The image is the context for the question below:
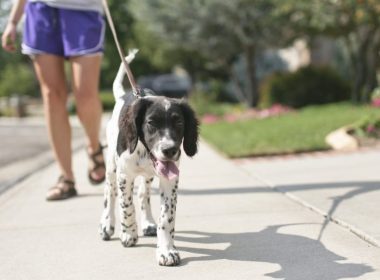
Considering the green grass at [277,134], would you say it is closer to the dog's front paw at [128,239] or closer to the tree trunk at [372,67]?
the tree trunk at [372,67]

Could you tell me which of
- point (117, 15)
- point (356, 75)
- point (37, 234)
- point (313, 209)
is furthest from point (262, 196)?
point (117, 15)

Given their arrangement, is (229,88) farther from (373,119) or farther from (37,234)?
(37,234)

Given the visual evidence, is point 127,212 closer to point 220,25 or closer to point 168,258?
point 168,258

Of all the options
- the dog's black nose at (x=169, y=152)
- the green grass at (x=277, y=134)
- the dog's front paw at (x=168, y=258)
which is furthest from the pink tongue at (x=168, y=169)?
the green grass at (x=277, y=134)

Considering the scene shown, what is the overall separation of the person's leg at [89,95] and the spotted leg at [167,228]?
2141mm

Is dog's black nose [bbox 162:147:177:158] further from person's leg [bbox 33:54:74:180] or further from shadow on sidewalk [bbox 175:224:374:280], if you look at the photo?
person's leg [bbox 33:54:74:180]

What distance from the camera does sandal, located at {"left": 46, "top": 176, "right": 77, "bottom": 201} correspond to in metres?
5.66

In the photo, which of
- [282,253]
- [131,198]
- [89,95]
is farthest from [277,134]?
[282,253]

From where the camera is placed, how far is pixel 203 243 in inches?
159

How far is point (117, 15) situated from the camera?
3597 centimetres

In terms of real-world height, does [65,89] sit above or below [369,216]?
above

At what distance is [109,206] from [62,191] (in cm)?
154

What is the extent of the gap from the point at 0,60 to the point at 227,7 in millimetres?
15669

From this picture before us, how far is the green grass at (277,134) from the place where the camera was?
29.0ft
